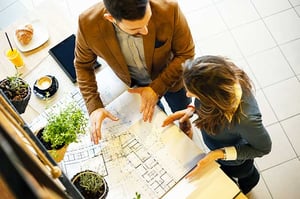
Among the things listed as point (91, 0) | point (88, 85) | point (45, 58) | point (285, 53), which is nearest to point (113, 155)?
point (88, 85)

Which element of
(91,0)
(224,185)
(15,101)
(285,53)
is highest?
(91,0)

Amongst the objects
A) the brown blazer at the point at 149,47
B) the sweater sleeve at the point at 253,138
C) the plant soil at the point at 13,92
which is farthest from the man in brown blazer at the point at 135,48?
the sweater sleeve at the point at 253,138

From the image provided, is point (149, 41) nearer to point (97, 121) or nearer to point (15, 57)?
point (97, 121)

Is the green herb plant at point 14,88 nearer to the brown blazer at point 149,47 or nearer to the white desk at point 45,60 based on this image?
the white desk at point 45,60

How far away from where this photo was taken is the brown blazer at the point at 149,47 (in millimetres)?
1536

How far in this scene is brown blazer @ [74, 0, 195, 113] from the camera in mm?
1536

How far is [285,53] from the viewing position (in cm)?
276

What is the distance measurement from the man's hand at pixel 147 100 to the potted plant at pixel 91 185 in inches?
13.1

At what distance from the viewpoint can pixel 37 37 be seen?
1.96 m

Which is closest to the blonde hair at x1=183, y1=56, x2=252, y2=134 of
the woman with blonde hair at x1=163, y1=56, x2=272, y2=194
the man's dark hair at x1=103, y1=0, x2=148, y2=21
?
the woman with blonde hair at x1=163, y1=56, x2=272, y2=194

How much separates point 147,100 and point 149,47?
21 centimetres

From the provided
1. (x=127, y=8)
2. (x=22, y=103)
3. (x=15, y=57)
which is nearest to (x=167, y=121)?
(x=127, y=8)

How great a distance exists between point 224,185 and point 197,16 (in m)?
1.81

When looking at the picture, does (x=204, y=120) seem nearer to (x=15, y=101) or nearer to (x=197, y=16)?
(x=15, y=101)
